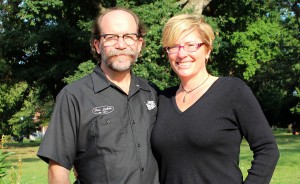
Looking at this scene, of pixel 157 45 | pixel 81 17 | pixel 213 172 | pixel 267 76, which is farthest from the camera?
pixel 267 76

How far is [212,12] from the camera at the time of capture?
31.0m

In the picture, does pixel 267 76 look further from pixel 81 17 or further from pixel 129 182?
pixel 129 182

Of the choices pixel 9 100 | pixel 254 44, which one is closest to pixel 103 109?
pixel 254 44

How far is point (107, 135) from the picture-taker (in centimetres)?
381

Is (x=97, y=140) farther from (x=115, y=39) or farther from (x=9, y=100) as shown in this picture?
(x=9, y=100)

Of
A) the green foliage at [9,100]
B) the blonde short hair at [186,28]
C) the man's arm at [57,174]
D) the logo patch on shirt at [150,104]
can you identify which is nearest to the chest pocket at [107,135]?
the man's arm at [57,174]

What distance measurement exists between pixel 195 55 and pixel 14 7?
83.1 feet

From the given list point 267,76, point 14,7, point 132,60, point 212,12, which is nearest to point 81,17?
point 14,7

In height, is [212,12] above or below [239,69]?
above

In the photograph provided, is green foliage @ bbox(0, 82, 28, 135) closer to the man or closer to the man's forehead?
the man's forehead

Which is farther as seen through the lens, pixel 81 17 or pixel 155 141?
pixel 81 17

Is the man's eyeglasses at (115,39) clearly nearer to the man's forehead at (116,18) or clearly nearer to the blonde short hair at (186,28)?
the man's forehead at (116,18)

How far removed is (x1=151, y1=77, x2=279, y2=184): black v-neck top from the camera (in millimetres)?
3697

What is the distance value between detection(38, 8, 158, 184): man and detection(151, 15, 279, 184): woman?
0.20 m
